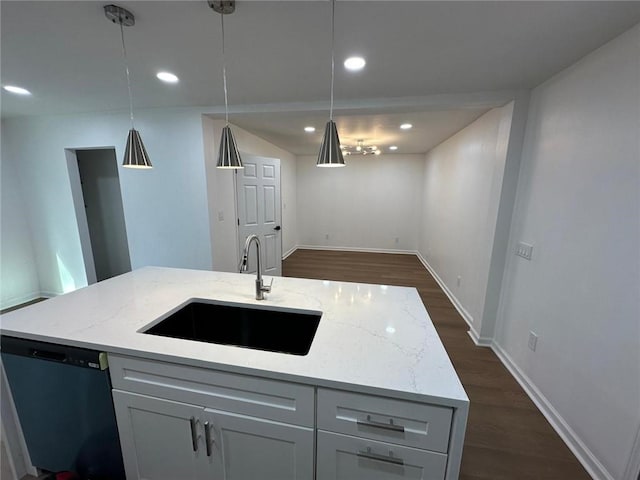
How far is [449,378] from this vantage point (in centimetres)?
85

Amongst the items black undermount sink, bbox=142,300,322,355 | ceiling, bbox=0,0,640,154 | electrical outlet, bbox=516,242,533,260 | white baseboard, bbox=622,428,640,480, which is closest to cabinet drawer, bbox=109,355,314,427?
black undermount sink, bbox=142,300,322,355

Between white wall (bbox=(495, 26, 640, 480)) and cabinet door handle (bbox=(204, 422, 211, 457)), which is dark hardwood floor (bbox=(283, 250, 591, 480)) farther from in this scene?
cabinet door handle (bbox=(204, 422, 211, 457))

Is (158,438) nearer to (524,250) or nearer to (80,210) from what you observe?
(524,250)

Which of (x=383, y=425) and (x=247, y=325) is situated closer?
(x=383, y=425)

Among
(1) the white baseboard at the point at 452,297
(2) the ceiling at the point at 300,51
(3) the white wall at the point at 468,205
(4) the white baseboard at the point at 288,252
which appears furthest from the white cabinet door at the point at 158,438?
(4) the white baseboard at the point at 288,252

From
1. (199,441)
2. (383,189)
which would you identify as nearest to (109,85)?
(199,441)

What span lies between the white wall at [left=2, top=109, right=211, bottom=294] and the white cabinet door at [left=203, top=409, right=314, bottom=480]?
224 centimetres

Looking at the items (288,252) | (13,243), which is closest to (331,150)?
(13,243)

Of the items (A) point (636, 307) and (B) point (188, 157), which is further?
(B) point (188, 157)

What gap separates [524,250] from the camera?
210 centimetres

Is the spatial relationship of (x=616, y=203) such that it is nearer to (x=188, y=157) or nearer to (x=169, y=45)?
(x=169, y=45)

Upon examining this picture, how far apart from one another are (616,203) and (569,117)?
747 millimetres

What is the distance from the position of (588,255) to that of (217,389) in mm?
2135

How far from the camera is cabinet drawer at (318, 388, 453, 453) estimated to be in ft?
2.67
